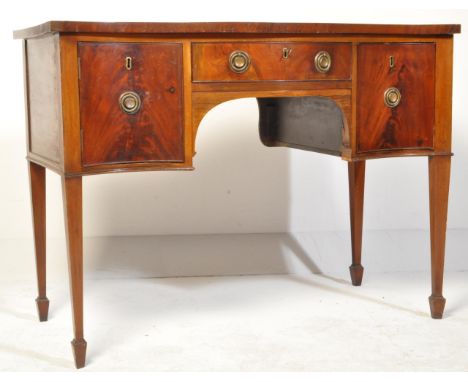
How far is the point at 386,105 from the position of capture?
2768 mm

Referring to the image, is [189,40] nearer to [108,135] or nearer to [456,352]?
[108,135]

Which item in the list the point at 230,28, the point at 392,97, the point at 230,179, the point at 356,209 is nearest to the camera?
the point at 230,28

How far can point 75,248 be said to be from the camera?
8.28 feet

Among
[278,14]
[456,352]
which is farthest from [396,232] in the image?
[456,352]

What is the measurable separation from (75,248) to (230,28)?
761mm

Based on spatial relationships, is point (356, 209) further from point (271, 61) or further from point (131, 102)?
point (131, 102)

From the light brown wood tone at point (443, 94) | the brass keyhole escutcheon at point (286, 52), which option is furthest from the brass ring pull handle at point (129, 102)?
the light brown wood tone at point (443, 94)

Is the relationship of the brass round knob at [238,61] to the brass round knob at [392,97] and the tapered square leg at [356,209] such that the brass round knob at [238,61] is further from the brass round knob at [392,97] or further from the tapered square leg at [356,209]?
the tapered square leg at [356,209]

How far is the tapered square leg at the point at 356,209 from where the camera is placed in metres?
3.36

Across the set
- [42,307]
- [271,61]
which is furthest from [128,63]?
[42,307]

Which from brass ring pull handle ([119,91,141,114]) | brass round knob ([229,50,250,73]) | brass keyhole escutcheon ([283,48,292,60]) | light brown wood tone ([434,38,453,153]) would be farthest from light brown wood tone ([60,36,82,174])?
light brown wood tone ([434,38,453,153])

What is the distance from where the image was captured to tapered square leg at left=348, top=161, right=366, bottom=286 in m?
3.36

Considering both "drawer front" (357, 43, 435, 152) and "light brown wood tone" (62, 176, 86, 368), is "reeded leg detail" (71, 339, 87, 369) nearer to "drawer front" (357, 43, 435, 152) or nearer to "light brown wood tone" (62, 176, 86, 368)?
"light brown wood tone" (62, 176, 86, 368)

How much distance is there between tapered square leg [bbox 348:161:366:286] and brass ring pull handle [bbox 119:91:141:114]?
1.12m
